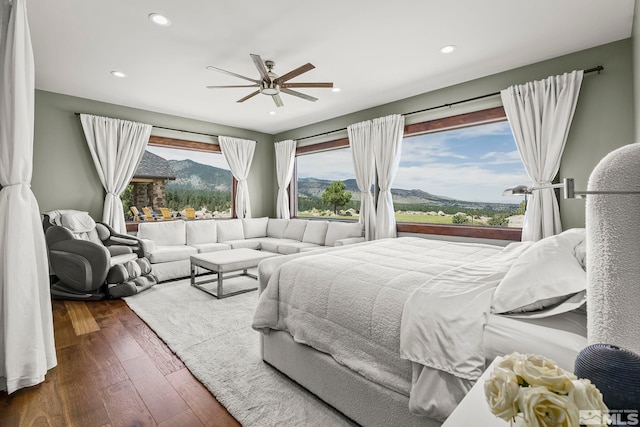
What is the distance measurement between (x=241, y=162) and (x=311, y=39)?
12.4ft

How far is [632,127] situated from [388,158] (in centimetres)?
259

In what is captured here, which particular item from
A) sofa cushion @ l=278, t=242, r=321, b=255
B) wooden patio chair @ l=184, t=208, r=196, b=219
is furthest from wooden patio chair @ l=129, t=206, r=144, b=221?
sofa cushion @ l=278, t=242, r=321, b=255

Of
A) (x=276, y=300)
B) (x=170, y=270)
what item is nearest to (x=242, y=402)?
(x=276, y=300)

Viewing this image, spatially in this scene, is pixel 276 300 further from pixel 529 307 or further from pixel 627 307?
pixel 627 307

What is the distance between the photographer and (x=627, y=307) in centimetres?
77

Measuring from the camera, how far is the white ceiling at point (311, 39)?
243 centimetres

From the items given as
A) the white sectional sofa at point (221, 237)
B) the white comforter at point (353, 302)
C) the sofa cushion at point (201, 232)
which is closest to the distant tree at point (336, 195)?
the white sectional sofa at point (221, 237)

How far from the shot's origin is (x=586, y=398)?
0.49 m

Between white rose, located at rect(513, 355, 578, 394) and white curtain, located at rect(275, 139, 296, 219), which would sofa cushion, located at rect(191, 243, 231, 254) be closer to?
white curtain, located at rect(275, 139, 296, 219)

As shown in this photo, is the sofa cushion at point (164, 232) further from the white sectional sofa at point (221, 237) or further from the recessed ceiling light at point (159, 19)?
the recessed ceiling light at point (159, 19)

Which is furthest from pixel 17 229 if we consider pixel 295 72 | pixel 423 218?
pixel 423 218

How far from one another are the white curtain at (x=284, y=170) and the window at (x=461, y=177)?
8.11 ft

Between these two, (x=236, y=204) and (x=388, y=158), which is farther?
(x=236, y=204)

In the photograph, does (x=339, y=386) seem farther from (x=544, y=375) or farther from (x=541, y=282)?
(x=544, y=375)
